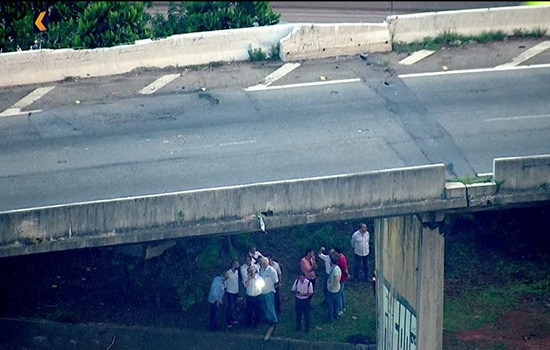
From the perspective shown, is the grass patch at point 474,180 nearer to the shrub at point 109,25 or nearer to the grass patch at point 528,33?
the grass patch at point 528,33

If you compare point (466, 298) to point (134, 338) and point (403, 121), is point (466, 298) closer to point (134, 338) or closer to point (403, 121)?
point (403, 121)

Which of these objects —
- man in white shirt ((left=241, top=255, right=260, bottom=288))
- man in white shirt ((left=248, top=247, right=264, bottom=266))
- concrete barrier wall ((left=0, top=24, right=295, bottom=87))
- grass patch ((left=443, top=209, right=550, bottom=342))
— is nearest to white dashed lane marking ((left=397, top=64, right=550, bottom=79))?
concrete barrier wall ((left=0, top=24, right=295, bottom=87))

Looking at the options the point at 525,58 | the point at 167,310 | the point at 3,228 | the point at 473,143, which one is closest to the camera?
the point at 3,228

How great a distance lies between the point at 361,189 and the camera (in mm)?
22719

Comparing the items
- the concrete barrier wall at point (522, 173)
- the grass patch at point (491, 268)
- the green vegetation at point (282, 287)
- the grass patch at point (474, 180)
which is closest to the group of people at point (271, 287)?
the green vegetation at point (282, 287)

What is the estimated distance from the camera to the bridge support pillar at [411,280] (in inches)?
952

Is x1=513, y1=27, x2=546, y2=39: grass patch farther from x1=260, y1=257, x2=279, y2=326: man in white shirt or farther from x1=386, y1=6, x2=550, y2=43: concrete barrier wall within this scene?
x1=260, y1=257, x2=279, y2=326: man in white shirt

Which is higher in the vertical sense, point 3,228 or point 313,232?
point 3,228

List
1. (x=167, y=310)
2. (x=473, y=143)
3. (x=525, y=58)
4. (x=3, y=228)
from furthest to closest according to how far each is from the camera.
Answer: (x=525, y=58) → (x=167, y=310) → (x=473, y=143) → (x=3, y=228)

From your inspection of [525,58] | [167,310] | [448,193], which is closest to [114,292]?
[167,310]

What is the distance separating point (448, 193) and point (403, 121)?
399 cm

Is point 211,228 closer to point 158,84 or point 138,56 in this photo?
point 158,84

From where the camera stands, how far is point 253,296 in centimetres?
2664

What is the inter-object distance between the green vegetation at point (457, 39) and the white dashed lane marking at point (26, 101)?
328 inches
